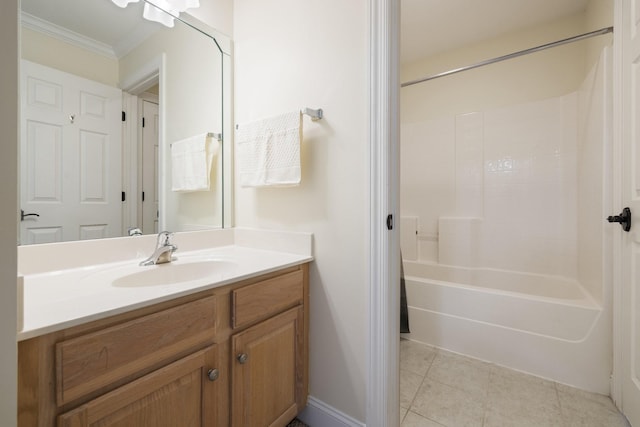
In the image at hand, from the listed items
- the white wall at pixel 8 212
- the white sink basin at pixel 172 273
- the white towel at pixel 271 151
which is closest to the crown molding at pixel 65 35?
the white towel at pixel 271 151

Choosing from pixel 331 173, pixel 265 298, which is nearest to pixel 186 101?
pixel 331 173

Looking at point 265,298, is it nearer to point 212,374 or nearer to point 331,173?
point 212,374

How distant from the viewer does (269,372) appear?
3.50ft

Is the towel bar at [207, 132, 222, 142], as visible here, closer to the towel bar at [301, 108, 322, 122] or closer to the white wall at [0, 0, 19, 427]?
the towel bar at [301, 108, 322, 122]

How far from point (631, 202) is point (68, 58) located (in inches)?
94.4

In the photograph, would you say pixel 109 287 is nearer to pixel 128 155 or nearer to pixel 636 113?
pixel 128 155

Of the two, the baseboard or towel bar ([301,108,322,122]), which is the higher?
towel bar ([301,108,322,122])

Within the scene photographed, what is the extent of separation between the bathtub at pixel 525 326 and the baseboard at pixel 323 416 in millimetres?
1008

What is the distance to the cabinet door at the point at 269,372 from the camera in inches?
37.8

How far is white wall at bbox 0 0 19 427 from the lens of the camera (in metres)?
0.31

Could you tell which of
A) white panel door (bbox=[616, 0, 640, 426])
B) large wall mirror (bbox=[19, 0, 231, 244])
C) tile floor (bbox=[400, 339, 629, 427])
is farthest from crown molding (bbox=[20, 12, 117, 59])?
white panel door (bbox=[616, 0, 640, 426])

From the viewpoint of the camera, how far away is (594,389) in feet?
4.74

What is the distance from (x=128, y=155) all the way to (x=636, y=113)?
7.18 ft

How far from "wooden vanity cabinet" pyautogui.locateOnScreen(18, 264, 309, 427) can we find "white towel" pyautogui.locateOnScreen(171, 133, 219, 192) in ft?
2.44
